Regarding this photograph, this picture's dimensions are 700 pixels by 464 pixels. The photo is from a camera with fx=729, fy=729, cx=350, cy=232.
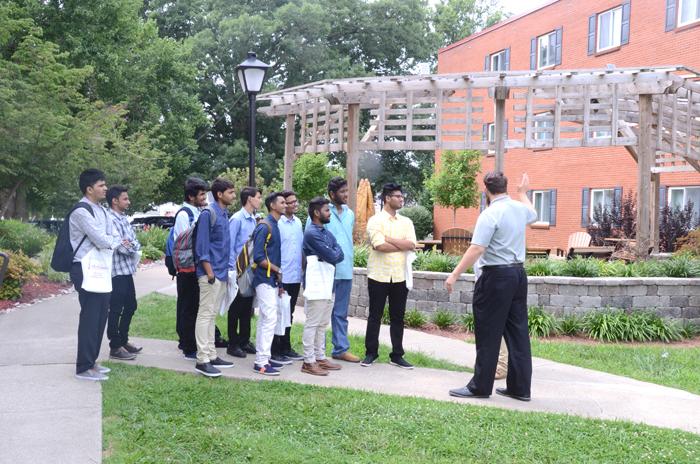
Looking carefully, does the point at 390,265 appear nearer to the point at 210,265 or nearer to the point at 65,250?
the point at 210,265

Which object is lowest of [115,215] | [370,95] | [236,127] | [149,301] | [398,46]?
[149,301]

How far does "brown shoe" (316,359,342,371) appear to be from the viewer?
7570 mm

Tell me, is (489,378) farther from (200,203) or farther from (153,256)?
(153,256)

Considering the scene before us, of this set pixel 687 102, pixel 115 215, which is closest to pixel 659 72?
pixel 687 102

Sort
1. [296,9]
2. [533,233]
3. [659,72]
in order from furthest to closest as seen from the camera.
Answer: [296,9]
[533,233]
[659,72]

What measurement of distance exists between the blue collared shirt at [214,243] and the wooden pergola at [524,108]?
586cm

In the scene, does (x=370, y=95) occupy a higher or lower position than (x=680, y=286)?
higher

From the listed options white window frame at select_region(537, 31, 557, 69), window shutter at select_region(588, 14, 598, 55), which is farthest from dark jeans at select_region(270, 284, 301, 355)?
white window frame at select_region(537, 31, 557, 69)

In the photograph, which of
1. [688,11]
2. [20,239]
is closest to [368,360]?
[20,239]

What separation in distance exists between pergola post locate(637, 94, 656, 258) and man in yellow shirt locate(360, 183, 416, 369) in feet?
18.7

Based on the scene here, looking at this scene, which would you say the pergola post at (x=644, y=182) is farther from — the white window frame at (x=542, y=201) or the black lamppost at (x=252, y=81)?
the white window frame at (x=542, y=201)

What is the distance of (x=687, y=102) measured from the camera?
14133 millimetres

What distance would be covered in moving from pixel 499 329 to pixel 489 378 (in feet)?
1.52

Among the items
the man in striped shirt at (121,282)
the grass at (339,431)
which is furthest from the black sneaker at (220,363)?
the man in striped shirt at (121,282)
